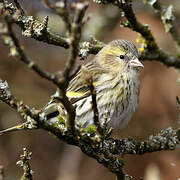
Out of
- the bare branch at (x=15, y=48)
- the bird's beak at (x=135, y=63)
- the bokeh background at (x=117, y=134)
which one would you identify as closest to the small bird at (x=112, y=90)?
the bird's beak at (x=135, y=63)

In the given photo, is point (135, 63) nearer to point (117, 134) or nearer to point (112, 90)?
point (112, 90)

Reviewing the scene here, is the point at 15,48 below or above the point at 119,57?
below

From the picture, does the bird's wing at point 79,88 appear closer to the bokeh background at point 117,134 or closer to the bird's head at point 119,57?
the bird's head at point 119,57

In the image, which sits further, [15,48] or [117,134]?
[117,134]

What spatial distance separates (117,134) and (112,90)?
5.91 ft

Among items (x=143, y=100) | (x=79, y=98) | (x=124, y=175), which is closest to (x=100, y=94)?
(x=79, y=98)

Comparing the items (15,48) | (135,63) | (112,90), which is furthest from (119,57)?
(15,48)

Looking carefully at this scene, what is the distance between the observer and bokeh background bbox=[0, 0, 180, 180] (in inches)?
200

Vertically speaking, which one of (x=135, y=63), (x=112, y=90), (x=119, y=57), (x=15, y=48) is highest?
(x=119, y=57)

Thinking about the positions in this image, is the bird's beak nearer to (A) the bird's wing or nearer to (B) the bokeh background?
(A) the bird's wing

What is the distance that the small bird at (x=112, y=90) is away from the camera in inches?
137

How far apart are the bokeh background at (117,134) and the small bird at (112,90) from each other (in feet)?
4.35

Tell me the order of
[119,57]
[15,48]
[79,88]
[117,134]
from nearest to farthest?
[15,48] < [79,88] < [119,57] < [117,134]

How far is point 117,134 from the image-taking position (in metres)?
5.30
